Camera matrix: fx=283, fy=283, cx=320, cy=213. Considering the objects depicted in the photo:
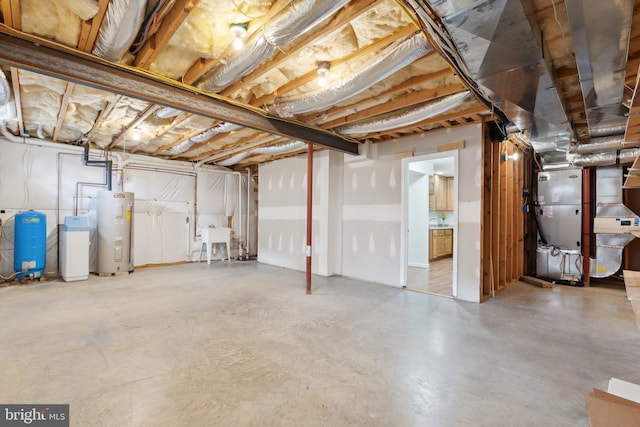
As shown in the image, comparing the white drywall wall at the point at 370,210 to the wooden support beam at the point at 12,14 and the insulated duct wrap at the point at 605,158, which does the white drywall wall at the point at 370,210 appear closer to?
the insulated duct wrap at the point at 605,158

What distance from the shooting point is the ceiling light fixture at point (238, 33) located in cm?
209

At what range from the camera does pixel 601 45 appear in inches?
67.4

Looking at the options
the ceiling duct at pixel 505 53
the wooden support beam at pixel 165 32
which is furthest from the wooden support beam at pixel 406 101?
the wooden support beam at pixel 165 32

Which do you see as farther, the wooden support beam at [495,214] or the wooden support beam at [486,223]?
the wooden support beam at [495,214]

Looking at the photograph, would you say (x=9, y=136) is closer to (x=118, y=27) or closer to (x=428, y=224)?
(x=118, y=27)

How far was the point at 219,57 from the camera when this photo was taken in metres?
2.54

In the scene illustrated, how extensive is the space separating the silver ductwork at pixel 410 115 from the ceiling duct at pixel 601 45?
3.23 feet

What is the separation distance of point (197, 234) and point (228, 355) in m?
5.33

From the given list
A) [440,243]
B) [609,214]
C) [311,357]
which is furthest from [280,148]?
[609,214]

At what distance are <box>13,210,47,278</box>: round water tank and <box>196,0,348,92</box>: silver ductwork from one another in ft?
14.8

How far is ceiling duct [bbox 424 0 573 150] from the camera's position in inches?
58.3

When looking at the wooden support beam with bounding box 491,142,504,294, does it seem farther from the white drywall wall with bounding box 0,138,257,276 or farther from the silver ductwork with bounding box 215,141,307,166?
the white drywall wall with bounding box 0,138,257,276

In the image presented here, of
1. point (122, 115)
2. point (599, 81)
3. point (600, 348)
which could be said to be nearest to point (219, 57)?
point (122, 115)

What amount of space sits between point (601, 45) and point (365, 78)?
154cm
